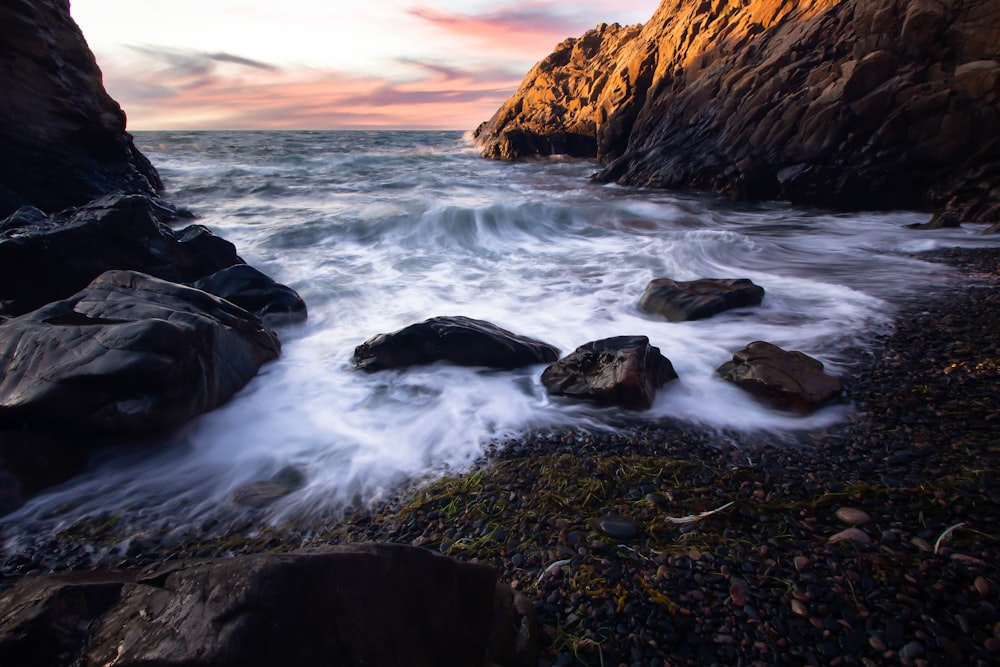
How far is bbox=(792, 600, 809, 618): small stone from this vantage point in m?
2.12

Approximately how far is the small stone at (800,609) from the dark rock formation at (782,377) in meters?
2.21

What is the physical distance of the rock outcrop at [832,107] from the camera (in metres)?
11.0

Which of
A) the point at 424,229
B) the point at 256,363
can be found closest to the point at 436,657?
the point at 256,363

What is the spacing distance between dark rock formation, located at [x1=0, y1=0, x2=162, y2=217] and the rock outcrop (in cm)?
1701

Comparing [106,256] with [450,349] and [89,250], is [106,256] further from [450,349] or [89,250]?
[450,349]

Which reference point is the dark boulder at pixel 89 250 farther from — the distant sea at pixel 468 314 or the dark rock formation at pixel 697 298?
the dark rock formation at pixel 697 298

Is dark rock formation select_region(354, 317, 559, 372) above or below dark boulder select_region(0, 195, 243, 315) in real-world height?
below

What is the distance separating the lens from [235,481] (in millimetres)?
3730

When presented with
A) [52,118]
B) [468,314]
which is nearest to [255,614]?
[468,314]

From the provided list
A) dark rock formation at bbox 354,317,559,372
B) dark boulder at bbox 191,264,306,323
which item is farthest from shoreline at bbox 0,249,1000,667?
dark boulder at bbox 191,264,306,323

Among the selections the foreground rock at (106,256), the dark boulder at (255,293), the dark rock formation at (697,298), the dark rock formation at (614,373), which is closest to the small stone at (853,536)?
the dark rock formation at (614,373)

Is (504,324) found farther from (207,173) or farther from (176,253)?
(207,173)

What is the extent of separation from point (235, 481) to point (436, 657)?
103 inches

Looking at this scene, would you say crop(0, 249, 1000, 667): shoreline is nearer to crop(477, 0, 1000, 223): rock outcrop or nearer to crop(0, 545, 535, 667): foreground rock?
crop(0, 545, 535, 667): foreground rock
